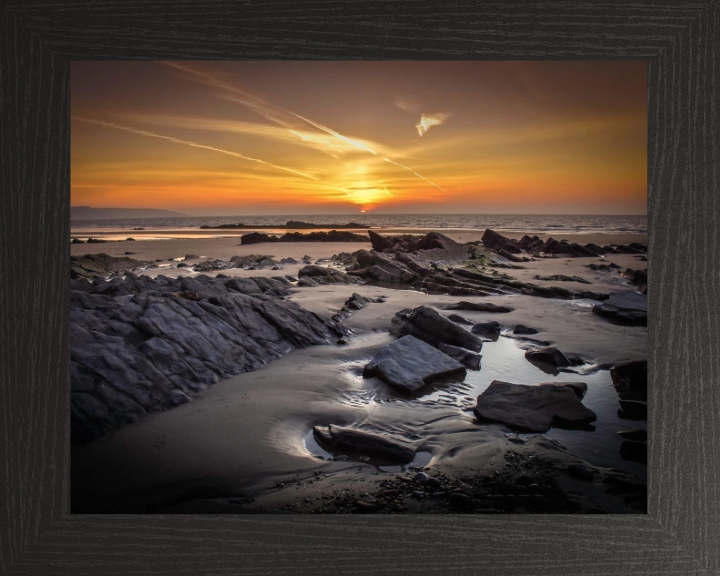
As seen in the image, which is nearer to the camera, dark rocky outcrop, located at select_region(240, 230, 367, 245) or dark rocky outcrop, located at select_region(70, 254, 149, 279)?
dark rocky outcrop, located at select_region(70, 254, 149, 279)

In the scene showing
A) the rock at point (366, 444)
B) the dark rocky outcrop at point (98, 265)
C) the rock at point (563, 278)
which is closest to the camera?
the rock at point (366, 444)

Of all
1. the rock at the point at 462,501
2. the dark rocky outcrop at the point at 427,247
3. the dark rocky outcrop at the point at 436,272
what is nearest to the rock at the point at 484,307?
the dark rocky outcrop at the point at 436,272

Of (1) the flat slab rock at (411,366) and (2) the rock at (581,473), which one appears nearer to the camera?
(2) the rock at (581,473)

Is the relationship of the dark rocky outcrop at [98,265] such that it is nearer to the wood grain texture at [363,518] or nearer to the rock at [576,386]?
the wood grain texture at [363,518]

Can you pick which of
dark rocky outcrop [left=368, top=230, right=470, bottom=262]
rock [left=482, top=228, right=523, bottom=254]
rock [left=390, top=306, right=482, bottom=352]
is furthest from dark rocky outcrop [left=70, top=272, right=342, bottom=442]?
rock [left=482, top=228, right=523, bottom=254]

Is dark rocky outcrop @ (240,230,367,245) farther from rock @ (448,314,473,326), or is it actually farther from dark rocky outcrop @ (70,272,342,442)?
rock @ (448,314,473,326)

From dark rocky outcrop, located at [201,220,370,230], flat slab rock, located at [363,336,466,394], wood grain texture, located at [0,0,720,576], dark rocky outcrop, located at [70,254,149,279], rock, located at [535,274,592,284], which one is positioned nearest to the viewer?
wood grain texture, located at [0,0,720,576]

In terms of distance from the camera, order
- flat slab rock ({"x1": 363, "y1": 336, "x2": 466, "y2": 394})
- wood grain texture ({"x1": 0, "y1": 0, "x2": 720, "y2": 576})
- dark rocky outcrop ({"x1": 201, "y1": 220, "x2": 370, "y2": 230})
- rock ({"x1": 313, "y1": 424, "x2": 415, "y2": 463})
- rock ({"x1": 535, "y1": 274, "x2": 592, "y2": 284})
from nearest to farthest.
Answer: wood grain texture ({"x1": 0, "y1": 0, "x2": 720, "y2": 576})
rock ({"x1": 313, "y1": 424, "x2": 415, "y2": 463})
flat slab rock ({"x1": 363, "y1": 336, "x2": 466, "y2": 394})
rock ({"x1": 535, "y1": 274, "x2": 592, "y2": 284})
dark rocky outcrop ({"x1": 201, "y1": 220, "x2": 370, "y2": 230})
